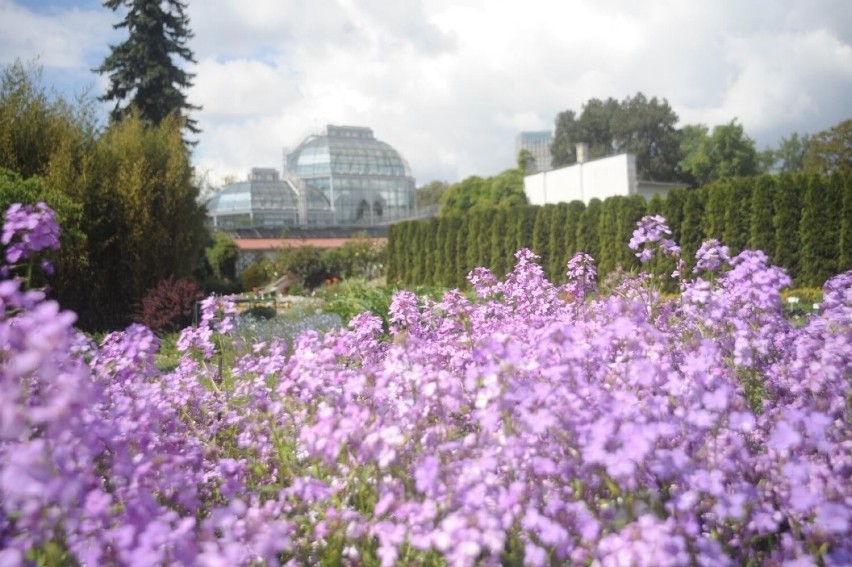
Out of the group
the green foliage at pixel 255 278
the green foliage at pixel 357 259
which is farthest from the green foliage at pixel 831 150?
the green foliage at pixel 255 278

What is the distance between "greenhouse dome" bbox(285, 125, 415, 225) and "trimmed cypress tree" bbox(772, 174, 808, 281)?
34130mm

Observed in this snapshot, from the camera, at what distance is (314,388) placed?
219 cm

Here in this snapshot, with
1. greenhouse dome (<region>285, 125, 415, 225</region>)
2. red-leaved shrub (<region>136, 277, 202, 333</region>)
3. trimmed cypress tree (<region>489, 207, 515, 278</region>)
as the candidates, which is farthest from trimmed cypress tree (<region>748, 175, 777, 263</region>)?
greenhouse dome (<region>285, 125, 415, 225</region>)

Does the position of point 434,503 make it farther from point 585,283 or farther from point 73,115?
point 73,115

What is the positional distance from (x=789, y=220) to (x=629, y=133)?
4355 centimetres

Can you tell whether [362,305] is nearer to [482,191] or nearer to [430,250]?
[430,250]

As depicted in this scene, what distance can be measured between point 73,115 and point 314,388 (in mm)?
12081

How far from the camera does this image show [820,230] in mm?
12906

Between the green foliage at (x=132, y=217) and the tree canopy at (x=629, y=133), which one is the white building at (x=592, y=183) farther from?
the green foliage at (x=132, y=217)

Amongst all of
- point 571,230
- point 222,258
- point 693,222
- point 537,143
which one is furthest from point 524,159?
point 537,143

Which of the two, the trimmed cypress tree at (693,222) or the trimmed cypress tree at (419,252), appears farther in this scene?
the trimmed cypress tree at (419,252)

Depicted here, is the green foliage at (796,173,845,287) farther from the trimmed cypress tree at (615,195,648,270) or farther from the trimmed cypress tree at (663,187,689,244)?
the trimmed cypress tree at (615,195,648,270)

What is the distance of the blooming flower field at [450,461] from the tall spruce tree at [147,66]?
73.3 feet

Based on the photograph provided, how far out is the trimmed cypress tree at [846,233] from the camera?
494 inches
